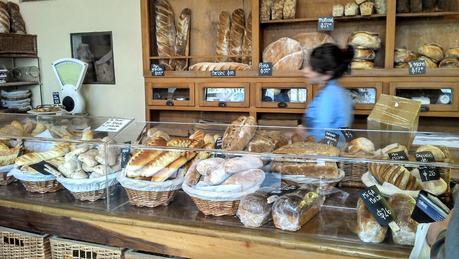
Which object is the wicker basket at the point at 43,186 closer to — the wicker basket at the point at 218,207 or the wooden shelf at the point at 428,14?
the wicker basket at the point at 218,207

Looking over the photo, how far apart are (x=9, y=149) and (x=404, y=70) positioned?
203 cm

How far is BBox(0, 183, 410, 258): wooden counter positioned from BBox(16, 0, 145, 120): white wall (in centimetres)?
202

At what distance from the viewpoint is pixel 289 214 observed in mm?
1061

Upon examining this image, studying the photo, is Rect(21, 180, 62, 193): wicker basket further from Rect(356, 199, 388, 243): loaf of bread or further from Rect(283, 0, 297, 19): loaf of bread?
Rect(283, 0, 297, 19): loaf of bread

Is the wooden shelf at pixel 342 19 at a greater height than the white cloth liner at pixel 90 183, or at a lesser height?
greater

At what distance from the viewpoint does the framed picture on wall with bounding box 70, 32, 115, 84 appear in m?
3.36

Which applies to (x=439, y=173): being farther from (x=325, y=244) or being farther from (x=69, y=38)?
(x=69, y=38)

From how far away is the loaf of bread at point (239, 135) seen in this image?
4.69ft

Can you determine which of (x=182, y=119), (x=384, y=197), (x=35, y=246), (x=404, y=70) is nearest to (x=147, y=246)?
(x=35, y=246)

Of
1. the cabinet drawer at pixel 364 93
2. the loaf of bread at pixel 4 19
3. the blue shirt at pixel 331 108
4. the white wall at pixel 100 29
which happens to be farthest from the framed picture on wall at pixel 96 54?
the blue shirt at pixel 331 108

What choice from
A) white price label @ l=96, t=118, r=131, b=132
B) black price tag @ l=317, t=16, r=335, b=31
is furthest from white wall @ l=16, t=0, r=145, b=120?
white price label @ l=96, t=118, r=131, b=132

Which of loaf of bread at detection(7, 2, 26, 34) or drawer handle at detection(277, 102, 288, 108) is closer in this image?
drawer handle at detection(277, 102, 288, 108)

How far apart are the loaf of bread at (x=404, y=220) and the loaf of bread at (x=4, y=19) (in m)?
3.42

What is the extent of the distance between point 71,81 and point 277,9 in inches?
68.3
